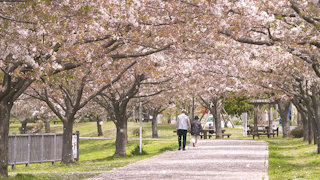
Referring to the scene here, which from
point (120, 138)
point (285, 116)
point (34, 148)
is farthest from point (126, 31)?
point (285, 116)

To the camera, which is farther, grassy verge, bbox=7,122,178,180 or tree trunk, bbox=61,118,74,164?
tree trunk, bbox=61,118,74,164

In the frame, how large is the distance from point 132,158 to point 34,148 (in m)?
4.65

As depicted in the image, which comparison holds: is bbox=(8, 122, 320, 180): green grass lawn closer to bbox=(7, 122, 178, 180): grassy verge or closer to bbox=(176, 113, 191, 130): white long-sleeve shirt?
bbox=(7, 122, 178, 180): grassy verge

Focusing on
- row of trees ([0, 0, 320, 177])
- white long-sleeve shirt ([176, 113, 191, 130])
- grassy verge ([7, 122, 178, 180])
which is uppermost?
row of trees ([0, 0, 320, 177])

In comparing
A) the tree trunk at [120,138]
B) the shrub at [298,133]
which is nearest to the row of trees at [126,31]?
the tree trunk at [120,138]

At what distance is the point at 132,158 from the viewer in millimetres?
23719

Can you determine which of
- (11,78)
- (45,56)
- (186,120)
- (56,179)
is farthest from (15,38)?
(186,120)

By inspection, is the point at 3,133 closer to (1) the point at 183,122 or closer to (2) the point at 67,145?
(2) the point at 67,145

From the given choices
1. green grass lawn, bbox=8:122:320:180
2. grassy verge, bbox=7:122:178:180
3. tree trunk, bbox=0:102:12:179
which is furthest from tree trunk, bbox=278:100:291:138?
tree trunk, bbox=0:102:12:179

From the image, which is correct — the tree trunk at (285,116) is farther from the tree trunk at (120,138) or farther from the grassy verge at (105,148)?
the tree trunk at (120,138)

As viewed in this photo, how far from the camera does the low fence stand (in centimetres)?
2243

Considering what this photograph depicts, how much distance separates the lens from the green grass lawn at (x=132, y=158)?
14.9m

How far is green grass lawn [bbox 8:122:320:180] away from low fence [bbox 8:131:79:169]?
430 millimetres

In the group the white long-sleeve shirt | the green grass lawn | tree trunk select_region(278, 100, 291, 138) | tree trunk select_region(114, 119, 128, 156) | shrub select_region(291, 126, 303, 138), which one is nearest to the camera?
the green grass lawn
